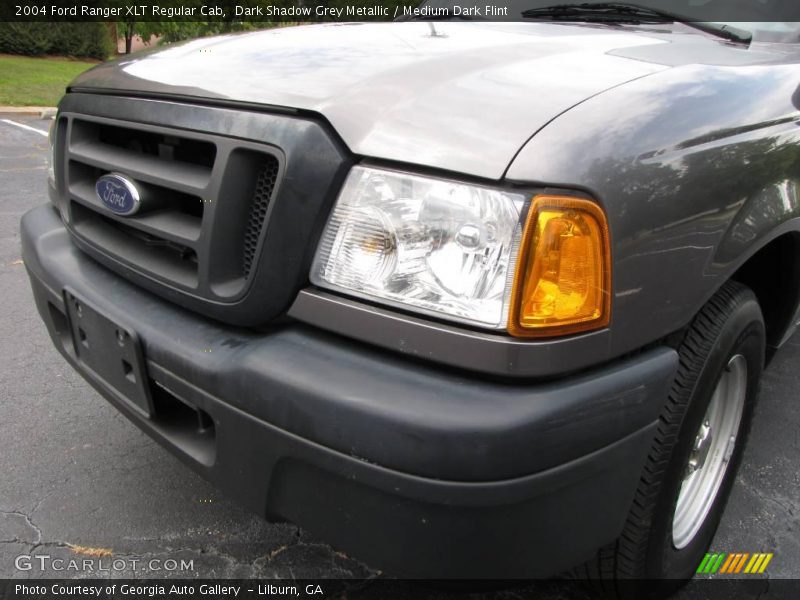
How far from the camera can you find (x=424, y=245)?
1311 mm

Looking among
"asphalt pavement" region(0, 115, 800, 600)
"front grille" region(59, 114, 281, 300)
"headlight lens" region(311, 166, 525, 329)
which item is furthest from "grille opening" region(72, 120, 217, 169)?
"asphalt pavement" region(0, 115, 800, 600)

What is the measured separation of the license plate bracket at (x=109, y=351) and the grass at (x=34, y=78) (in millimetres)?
8821

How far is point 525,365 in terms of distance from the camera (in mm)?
1229

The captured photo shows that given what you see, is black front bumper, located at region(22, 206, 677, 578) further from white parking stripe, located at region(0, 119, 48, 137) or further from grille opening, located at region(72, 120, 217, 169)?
white parking stripe, located at region(0, 119, 48, 137)

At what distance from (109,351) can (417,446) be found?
96cm

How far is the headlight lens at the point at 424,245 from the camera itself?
49.4 inches

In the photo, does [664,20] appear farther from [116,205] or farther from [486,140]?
[116,205]

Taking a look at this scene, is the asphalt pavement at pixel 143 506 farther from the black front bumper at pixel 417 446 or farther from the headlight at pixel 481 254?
the headlight at pixel 481 254

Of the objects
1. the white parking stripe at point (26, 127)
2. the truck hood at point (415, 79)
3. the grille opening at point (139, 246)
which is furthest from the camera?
the white parking stripe at point (26, 127)

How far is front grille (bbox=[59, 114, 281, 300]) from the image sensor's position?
4.75ft

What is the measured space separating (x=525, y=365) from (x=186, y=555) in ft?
4.55

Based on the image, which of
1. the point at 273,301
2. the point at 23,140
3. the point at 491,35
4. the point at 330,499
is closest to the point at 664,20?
the point at 491,35

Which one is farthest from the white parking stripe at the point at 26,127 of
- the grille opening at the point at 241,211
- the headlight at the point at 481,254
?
the headlight at the point at 481,254

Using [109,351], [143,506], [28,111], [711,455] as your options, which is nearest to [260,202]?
[109,351]
